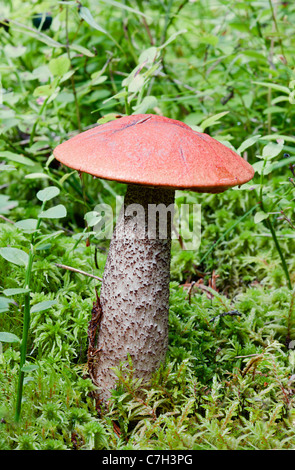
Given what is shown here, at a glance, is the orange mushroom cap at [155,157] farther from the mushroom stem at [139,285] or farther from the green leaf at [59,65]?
the green leaf at [59,65]

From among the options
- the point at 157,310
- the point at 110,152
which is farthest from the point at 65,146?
the point at 157,310

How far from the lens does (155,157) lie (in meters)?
1.09

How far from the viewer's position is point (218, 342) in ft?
5.62

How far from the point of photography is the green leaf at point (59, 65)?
1700 millimetres

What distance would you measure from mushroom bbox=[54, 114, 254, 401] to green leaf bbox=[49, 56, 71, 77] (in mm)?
562

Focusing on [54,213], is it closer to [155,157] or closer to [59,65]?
[155,157]

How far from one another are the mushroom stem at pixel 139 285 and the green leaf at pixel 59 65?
748mm

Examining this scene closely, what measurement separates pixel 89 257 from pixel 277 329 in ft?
3.21

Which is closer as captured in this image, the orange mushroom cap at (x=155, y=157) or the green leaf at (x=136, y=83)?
the orange mushroom cap at (x=155, y=157)

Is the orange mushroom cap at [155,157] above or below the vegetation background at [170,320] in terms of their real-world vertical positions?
above

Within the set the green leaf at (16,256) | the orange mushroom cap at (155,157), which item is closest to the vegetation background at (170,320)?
the green leaf at (16,256)

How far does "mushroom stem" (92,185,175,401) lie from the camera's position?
4.43ft

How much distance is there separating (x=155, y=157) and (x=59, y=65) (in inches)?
36.5
